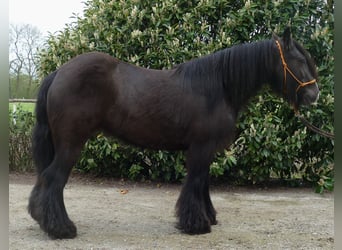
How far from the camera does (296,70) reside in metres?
4.45

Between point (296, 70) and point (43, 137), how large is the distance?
2945 millimetres

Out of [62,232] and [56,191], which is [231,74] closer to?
[56,191]

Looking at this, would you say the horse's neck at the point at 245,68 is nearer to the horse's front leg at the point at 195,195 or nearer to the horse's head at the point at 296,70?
the horse's head at the point at 296,70

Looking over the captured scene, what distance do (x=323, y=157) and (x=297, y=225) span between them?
7.81ft

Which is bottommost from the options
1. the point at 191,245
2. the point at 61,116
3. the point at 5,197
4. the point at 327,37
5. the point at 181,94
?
the point at 191,245

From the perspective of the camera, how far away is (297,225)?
4.93 metres

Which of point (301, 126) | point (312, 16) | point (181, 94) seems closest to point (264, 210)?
point (301, 126)

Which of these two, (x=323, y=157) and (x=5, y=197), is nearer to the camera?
(x=5, y=197)

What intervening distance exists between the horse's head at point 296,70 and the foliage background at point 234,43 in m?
2.03

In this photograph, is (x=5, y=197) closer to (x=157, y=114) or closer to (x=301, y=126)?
(x=157, y=114)

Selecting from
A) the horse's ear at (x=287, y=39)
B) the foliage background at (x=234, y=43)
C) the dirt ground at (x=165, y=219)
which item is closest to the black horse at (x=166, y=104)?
the horse's ear at (x=287, y=39)

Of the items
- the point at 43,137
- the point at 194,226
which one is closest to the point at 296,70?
the point at 194,226

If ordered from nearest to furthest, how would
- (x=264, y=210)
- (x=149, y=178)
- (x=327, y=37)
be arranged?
(x=264, y=210)
(x=327, y=37)
(x=149, y=178)

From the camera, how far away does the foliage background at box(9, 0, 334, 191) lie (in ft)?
21.8
